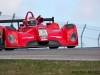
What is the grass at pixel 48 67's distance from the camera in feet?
36.1

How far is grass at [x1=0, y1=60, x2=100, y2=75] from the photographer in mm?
11008

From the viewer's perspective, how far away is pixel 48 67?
39.0 ft

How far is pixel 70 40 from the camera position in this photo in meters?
21.3

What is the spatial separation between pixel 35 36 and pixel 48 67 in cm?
871

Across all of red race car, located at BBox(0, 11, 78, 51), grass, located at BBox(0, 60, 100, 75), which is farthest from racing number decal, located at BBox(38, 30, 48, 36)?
grass, located at BBox(0, 60, 100, 75)

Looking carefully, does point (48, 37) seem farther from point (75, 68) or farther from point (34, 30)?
point (75, 68)

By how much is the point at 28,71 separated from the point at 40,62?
1.56m

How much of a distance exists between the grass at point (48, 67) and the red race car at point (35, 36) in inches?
274

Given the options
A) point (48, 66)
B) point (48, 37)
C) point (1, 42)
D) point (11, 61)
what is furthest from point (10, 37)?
point (48, 66)

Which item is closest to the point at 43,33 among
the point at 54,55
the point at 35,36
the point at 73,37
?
the point at 35,36

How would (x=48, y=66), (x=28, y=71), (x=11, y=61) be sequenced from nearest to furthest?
(x=28, y=71) < (x=48, y=66) < (x=11, y=61)

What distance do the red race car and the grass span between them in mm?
6960

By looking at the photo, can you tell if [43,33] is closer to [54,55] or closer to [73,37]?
[73,37]

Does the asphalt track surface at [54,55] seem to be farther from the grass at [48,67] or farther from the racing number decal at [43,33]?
the racing number decal at [43,33]
